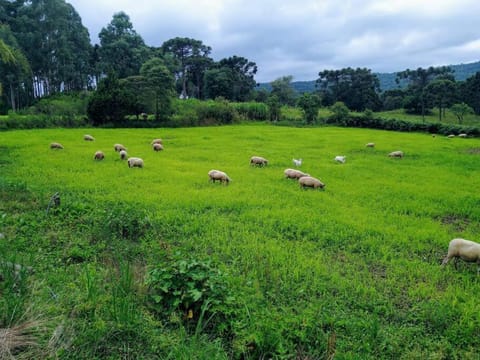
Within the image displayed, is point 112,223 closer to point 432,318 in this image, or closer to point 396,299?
point 396,299

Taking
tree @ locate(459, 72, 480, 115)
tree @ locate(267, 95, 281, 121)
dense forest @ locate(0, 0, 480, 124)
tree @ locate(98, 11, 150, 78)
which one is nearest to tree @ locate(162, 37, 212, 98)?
dense forest @ locate(0, 0, 480, 124)

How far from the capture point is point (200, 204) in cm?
810

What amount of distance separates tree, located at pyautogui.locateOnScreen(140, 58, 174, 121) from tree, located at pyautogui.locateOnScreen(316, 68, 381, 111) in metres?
50.2

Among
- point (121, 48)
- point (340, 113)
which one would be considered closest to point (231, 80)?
point (121, 48)

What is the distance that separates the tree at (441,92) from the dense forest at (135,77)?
0.16 meters

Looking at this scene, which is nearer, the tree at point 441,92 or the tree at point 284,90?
the tree at point 441,92

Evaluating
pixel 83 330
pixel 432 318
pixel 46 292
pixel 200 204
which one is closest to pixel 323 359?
pixel 432 318

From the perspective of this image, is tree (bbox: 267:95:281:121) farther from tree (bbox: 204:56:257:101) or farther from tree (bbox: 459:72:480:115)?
tree (bbox: 459:72:480:115)

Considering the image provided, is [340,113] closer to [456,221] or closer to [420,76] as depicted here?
[456,221]

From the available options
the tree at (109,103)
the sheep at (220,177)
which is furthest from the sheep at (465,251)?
the tree at (109,103)

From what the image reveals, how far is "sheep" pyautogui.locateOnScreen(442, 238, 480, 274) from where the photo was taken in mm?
5090

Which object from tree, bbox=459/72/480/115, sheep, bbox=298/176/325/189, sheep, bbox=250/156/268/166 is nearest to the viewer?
sheep, bbox=298/176/325/189

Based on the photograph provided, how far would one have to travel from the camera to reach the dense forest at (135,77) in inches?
1302

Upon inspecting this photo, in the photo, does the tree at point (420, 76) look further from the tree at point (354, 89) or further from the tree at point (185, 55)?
the tree at point (185, 55)
